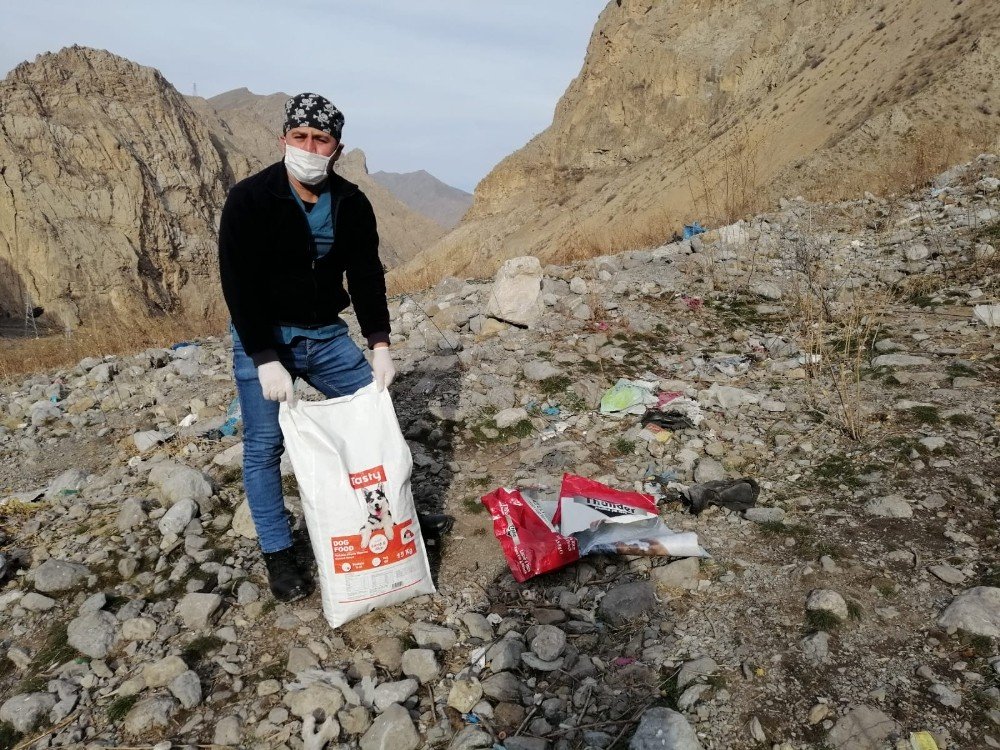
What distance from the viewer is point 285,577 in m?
1.97

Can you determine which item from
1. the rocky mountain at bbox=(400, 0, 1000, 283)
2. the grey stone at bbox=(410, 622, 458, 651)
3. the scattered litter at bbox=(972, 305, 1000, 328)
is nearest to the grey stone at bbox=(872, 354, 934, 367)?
the scattered litter at bbox=(972, 305, 1000, 328)

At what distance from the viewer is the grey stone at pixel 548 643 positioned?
171 centimetres

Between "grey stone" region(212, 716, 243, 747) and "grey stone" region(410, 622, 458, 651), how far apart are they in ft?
1.69

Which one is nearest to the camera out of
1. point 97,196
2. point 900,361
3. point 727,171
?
point 900,361

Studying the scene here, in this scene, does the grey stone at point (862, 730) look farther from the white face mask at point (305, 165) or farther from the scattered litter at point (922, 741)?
the white face mask at point (305, 165)

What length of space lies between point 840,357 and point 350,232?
3.02 meters

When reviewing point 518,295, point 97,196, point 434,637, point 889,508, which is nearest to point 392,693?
point 434,637

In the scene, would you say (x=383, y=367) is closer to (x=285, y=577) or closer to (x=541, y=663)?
(x=285, y=577)

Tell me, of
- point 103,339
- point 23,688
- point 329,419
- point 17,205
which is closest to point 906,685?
point 329,419

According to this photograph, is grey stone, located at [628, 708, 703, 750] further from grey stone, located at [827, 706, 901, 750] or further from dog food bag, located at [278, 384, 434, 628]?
dog food bag, located at [278, 384, 434, 628]

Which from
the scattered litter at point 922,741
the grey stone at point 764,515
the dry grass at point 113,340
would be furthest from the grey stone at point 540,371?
the dry grass at point 113,340

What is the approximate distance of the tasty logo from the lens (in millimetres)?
1782

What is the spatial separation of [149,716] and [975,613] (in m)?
2.21

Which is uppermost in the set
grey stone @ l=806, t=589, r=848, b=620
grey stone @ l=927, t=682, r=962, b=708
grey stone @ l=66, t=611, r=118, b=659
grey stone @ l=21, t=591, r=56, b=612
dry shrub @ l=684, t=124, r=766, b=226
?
dry shrub @ l=684, t=124, r=766, b=226
